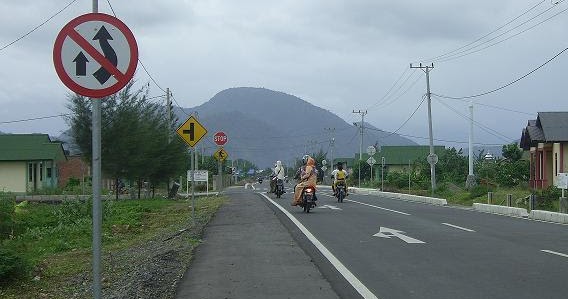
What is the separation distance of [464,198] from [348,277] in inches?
1126

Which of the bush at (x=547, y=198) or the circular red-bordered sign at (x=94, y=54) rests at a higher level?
the circular red-bordered sign at (x=94, y=54)

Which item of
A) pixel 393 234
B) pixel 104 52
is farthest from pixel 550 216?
pixel 104 52

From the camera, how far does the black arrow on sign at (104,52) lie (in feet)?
18.5

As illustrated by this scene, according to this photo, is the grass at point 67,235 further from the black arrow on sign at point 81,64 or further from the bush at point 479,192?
the bush at point 479,192

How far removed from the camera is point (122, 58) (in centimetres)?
570

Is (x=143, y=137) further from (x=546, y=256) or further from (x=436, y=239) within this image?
(x=546, y=256)

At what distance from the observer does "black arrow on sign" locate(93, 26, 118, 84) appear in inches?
222

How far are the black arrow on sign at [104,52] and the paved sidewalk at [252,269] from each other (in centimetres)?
371

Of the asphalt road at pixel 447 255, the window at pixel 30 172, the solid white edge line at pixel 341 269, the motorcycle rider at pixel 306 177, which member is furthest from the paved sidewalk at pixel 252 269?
the window at pixel 30 172

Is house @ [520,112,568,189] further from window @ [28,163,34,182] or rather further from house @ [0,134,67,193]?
window @ [28,163,34,182]

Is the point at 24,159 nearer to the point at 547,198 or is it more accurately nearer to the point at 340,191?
the point at 340,191

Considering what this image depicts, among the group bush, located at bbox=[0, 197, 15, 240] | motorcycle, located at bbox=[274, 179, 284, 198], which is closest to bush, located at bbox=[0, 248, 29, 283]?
bush, located at bbox=[0, 197, 15, 240]

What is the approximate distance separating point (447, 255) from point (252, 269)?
3.85 m

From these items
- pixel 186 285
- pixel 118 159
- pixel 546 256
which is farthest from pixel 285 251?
pixel 118 159
